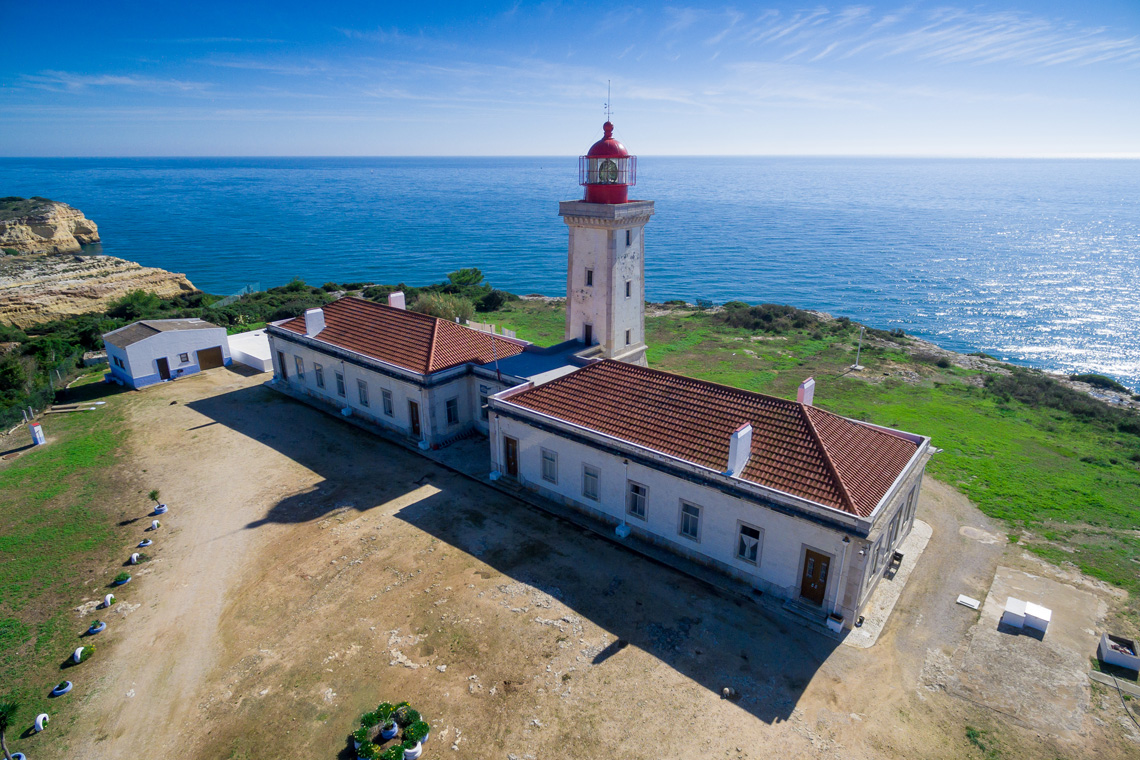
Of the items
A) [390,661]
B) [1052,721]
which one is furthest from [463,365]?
[1052,721]

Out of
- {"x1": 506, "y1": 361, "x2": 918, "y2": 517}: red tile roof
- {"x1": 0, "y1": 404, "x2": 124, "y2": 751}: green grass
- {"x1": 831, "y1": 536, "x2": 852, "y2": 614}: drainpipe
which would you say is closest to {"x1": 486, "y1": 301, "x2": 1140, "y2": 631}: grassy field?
{"x1": 506, "y1": 361, "x2": 918, "y2": 517}: red tile roof

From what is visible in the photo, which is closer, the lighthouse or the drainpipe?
the drainpipe

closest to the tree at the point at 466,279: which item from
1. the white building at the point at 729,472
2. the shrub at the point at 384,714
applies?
the white building at the point at 729,472

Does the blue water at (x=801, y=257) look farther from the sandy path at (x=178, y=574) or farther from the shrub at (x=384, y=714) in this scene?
the shrub at (x=384, y=714)

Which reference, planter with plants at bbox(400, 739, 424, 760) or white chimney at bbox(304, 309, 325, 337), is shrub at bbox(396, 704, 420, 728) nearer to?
A: planter with plants at bbox(400, 739, 424, 760)

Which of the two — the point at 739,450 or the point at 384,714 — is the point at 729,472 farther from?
the point at 384,714

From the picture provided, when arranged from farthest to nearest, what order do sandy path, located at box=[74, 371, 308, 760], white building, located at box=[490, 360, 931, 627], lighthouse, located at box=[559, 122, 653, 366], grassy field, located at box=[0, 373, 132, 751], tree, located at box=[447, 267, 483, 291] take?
tree, located at box=[447, 267, 483, 291], lighthouse, located at box=[559, 122, 653, 366], white building, located at box=[490, 360, 931, 627], grassy field, located at box=[0, 373, 132, 751], sandy path, located at box=[74, 371, 308, 760]
